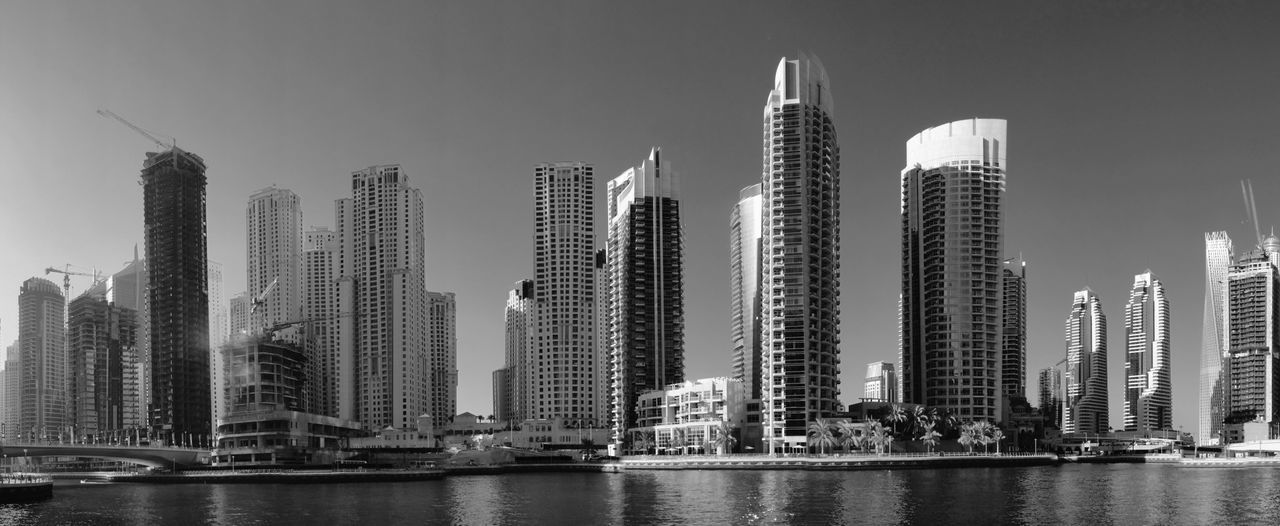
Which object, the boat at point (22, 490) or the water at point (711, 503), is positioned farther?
the boat at point (22, 490)

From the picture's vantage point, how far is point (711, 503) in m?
139

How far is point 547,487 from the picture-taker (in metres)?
189

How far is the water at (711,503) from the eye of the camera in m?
121

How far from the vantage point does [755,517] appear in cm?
11894

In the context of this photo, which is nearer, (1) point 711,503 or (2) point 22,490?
(1) point 711,503

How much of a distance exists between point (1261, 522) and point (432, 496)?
351ft

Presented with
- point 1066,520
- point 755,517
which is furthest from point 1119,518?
point 755,517

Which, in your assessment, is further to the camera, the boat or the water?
the boat

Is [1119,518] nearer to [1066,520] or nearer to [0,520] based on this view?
[1066,520]

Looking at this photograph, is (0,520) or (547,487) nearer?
(0,520)

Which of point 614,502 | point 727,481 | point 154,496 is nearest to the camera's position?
point 614,502

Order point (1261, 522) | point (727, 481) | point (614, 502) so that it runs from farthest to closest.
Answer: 1. point (727, 481)
2. point (614, 502)
3. point (1261, 522)

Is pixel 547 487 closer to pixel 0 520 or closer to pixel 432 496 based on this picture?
pixel 432 496

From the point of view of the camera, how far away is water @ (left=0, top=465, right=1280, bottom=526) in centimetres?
12119
